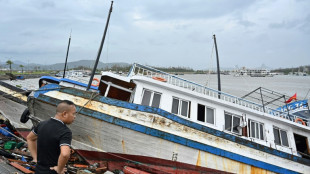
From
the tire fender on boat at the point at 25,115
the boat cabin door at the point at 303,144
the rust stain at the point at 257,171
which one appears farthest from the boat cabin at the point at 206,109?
the tire fender on boat at the point at 25,115

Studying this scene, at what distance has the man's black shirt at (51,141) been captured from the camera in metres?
2.76

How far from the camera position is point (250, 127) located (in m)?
8.68

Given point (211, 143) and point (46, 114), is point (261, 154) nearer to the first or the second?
point (211, 143)

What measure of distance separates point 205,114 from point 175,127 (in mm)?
1657

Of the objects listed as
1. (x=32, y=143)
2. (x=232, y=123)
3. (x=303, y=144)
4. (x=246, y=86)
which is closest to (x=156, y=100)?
(x=232, y=123)

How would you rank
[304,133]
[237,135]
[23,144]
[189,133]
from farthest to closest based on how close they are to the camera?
1. [23,144]
2. [304,133]
3. [237,135]
4. [189,133]

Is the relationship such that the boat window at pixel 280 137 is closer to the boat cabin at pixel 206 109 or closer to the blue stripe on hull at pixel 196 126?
the boat cabin at pixel 206 109

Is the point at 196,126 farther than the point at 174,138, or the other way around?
the point at 196,126

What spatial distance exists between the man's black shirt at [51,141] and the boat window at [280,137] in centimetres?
893

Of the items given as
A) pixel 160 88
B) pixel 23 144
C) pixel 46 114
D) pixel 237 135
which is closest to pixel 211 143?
pixel 237 135

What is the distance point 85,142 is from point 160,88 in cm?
365

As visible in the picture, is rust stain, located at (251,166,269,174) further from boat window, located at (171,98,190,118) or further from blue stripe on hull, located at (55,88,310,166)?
boat window, located at (171,98,190,118)

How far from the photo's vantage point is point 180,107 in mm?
8328

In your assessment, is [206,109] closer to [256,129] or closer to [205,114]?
[205,114]
